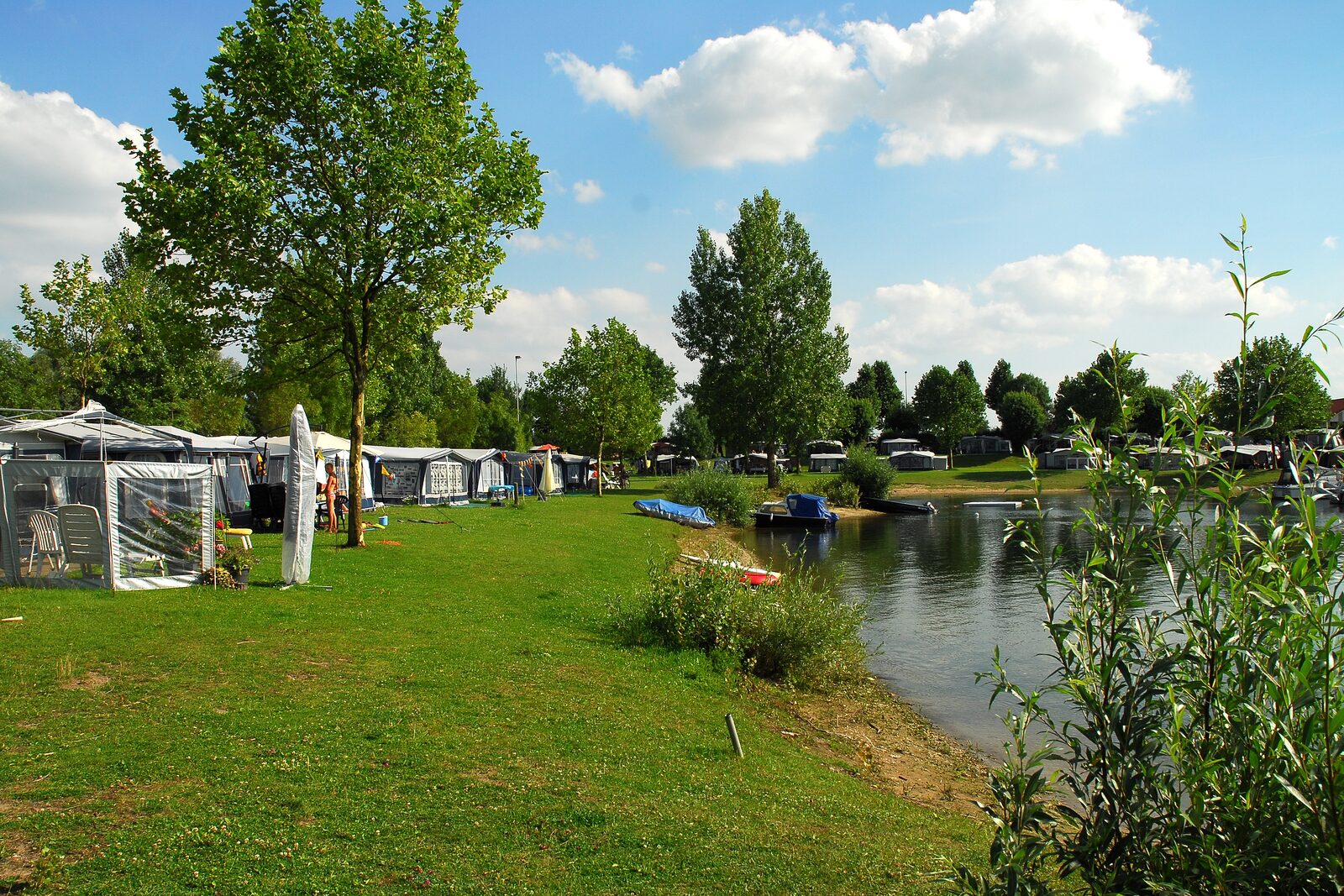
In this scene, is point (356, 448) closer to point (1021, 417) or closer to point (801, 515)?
point (801, 515)

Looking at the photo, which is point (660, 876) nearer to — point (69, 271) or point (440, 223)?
point (440, 223)

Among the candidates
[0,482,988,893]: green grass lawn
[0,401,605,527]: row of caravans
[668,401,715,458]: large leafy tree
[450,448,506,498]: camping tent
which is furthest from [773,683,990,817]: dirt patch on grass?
[668,401,715,458]: large leafy tree

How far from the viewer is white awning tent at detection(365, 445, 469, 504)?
3600 centimetres

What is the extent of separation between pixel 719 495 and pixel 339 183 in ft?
91.2

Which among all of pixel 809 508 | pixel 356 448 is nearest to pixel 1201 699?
pixel 356 448

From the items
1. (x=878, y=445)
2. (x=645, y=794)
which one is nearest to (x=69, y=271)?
(x=645, y=794)

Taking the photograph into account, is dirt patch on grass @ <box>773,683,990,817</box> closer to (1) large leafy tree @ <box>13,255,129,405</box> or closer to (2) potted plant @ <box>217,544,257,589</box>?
(2) potted plant @ <box>217,544,257,589</box>

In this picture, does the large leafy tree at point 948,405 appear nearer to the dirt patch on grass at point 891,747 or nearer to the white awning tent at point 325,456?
the white awning tent at point 325,456

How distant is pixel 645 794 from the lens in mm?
6562

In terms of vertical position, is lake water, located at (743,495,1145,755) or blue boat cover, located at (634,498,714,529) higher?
blue boat cover, located at (634,498,714,529)

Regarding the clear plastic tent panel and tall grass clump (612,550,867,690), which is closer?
the clear plastic tent panel

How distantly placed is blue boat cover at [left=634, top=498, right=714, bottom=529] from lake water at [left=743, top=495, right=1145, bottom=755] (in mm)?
2253

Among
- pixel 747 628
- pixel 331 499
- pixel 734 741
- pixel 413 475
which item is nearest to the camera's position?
pixel 734 741

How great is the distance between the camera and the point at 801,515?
4250 cm
